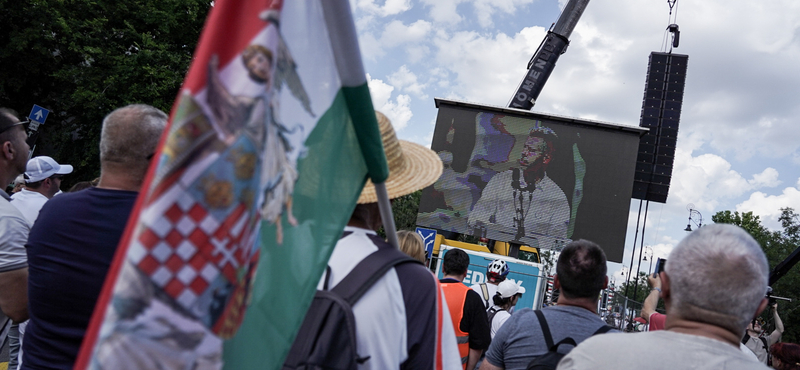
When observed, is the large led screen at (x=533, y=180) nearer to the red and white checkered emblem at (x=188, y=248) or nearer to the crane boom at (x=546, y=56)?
the crane boom at (x=546, y=56)

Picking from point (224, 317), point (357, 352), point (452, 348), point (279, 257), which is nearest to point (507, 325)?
point (452, 348)

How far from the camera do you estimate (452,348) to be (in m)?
1.86

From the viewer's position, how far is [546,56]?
2589 centimetres

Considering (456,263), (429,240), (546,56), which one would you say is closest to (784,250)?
(546,56)

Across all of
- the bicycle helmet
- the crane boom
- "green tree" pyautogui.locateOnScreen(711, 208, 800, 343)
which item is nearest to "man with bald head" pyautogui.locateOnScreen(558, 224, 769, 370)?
the bicycle helmet

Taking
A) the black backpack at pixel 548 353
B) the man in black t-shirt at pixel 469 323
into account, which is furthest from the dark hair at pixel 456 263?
the black backpack at pixel 548 353

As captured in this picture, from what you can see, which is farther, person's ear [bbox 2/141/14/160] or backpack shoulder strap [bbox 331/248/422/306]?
Answer: person's ear [bbox 2/141/14/160]

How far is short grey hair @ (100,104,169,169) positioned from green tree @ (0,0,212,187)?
17.2 m

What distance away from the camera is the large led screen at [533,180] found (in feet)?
69.0

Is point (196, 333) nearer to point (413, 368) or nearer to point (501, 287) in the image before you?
point (413, 368)

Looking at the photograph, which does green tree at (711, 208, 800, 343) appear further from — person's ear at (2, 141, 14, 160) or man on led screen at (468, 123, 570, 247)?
person's ear at (2, 141, 14, 160)

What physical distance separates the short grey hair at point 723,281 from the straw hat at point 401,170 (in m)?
0.83

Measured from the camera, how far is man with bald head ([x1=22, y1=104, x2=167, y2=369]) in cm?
188

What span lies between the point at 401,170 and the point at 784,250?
5118cm
